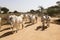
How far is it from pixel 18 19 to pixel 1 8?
238 ft

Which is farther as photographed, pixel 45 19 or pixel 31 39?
pixel 45 19

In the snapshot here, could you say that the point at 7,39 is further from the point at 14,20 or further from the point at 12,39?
the point at 14,20

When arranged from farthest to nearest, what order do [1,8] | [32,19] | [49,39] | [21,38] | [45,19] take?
1. [1,8]
2. [32,19]
3. [45,19]
4. [21,38]
5. [49,39]

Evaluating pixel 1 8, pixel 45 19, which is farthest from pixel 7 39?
pixel 1 8

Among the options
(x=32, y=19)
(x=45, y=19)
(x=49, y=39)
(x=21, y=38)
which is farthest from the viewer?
(x=32, y=19)

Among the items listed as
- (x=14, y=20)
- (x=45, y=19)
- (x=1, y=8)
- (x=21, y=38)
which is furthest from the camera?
(x=1, y=8)

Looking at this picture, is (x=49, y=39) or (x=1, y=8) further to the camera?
(x=1, y=8)

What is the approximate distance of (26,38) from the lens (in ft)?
42.4

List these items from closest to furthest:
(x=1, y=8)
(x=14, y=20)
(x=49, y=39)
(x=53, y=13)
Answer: (x=49, y=39), (x=14, y=20), (x=53, y=13), (x=1, y=8)

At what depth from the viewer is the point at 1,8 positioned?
86.2 m

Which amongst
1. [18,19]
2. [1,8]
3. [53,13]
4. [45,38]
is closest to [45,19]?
[18,19]

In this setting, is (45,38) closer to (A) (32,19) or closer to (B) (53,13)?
(A) (32,19)

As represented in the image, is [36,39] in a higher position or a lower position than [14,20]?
lower

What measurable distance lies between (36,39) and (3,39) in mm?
3122
